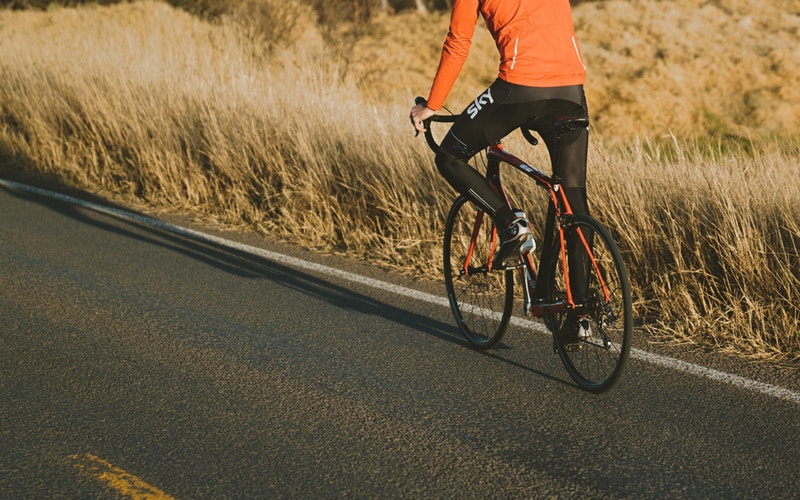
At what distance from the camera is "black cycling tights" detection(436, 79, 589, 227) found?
4.70 m

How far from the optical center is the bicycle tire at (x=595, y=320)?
14.3 ft

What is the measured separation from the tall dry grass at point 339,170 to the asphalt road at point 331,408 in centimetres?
73

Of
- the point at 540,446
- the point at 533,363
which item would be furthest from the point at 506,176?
the point at 540,446

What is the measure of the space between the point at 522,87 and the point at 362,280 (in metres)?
2.58

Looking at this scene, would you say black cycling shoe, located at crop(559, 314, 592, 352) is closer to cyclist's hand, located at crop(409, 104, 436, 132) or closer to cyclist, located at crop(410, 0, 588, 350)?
cyclist, located at crop(410, 0, 588, 350)

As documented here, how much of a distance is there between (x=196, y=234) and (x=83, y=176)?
272cm

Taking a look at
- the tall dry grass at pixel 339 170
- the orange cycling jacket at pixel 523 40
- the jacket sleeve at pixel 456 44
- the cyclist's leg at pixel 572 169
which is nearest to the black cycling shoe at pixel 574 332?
the cyclist's leg at pixel 572 169

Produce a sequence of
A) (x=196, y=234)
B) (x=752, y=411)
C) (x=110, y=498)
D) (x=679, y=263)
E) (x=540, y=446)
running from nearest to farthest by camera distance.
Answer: (x=110, y=498) < (x=540, y=446) < (x=752, y=411) < (x=679, y=263) < (x=196, y=234)

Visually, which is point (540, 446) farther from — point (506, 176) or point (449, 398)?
point (506, 176)

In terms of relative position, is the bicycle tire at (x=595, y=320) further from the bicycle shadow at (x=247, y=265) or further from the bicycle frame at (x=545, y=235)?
the bicycle shadow at (x=247, y=265)

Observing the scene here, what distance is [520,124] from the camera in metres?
4.82

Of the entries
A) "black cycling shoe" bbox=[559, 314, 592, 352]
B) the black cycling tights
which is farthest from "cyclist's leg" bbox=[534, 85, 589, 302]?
"black cycling shoe" bbox=[559, 314, 592, 352]

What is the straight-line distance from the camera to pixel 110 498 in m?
3.62

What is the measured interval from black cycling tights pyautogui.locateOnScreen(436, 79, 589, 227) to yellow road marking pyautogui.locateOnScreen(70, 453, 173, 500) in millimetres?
2198
